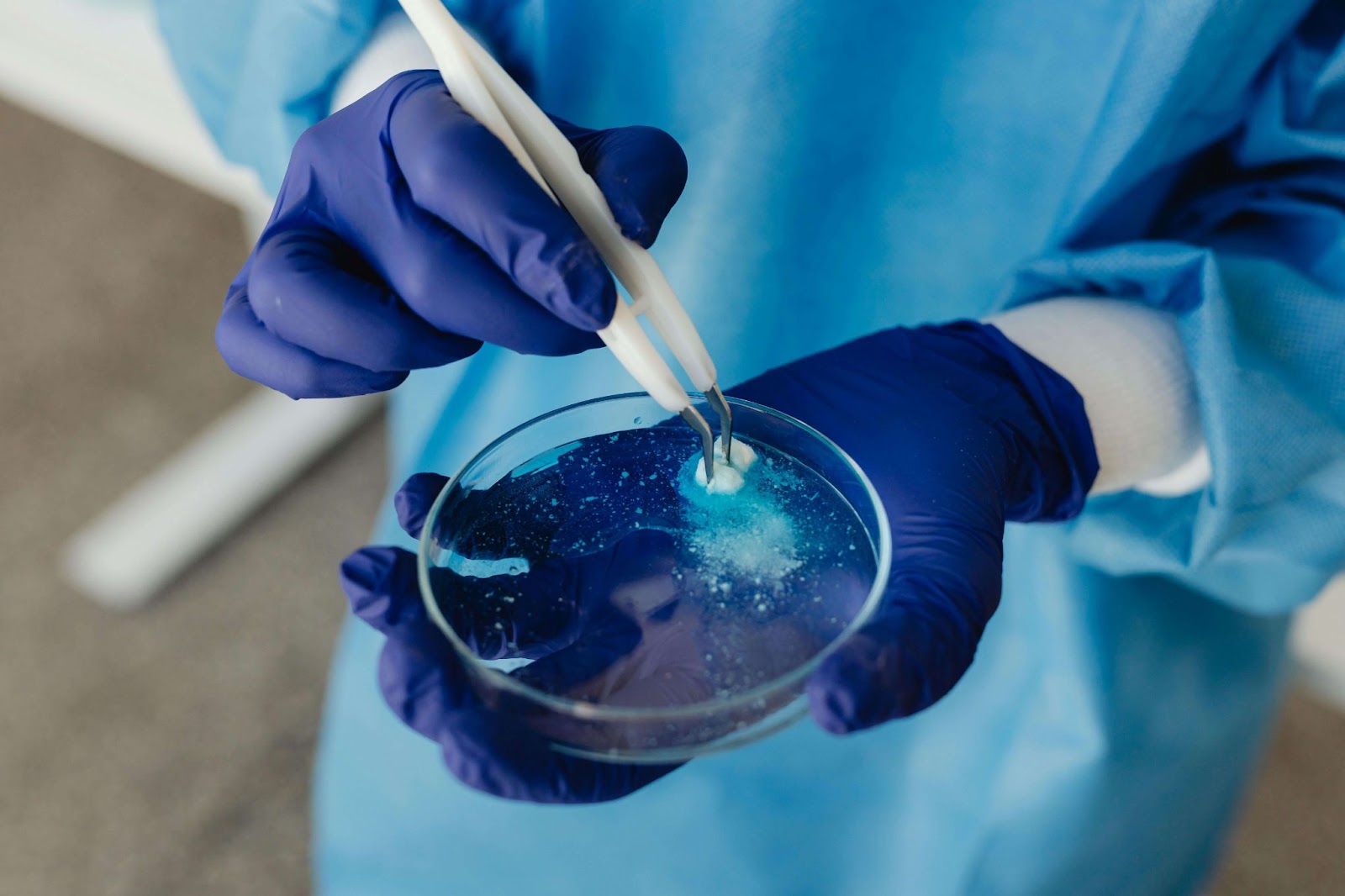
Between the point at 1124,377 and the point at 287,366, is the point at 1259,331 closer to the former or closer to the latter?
the point at 1124,377

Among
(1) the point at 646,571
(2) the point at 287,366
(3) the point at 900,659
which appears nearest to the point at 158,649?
(2) the point at 287,366

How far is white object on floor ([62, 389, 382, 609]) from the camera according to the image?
1572 mm

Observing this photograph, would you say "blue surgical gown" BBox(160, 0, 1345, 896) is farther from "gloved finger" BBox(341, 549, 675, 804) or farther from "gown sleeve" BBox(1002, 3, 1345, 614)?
"gloved finger" BBox(341, 549, 675, 804)

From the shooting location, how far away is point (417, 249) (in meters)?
0.57

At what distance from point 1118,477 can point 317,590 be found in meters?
1.18

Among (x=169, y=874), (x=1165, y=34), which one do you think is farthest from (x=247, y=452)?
(x=1165, y=34)

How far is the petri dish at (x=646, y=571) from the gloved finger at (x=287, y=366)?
3.4 inches

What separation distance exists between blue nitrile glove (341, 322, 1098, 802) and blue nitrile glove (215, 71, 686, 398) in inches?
3.6

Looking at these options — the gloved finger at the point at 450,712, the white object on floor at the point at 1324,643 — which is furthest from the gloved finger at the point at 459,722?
the white object on floor at the point at 1324,643

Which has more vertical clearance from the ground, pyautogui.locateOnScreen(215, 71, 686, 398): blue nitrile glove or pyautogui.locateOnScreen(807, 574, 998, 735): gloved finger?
pyautogui.locateOnScreen(215, 71, 686, 398): blue nitrile glove

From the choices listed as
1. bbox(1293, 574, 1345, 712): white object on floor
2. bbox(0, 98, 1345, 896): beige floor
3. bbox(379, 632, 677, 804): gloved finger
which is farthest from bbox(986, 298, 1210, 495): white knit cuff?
bbox(0, 98, 1345, 896): beige floor

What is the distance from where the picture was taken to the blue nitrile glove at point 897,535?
20.9 inches

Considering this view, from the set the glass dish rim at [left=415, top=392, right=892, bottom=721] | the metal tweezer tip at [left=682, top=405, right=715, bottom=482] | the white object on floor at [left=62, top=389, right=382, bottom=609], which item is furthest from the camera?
the white object on floor at [left=62, top=389, right=382, bottom=609]

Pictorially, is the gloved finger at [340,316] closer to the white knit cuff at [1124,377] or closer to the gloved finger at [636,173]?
the gloved finger at [636,173]
